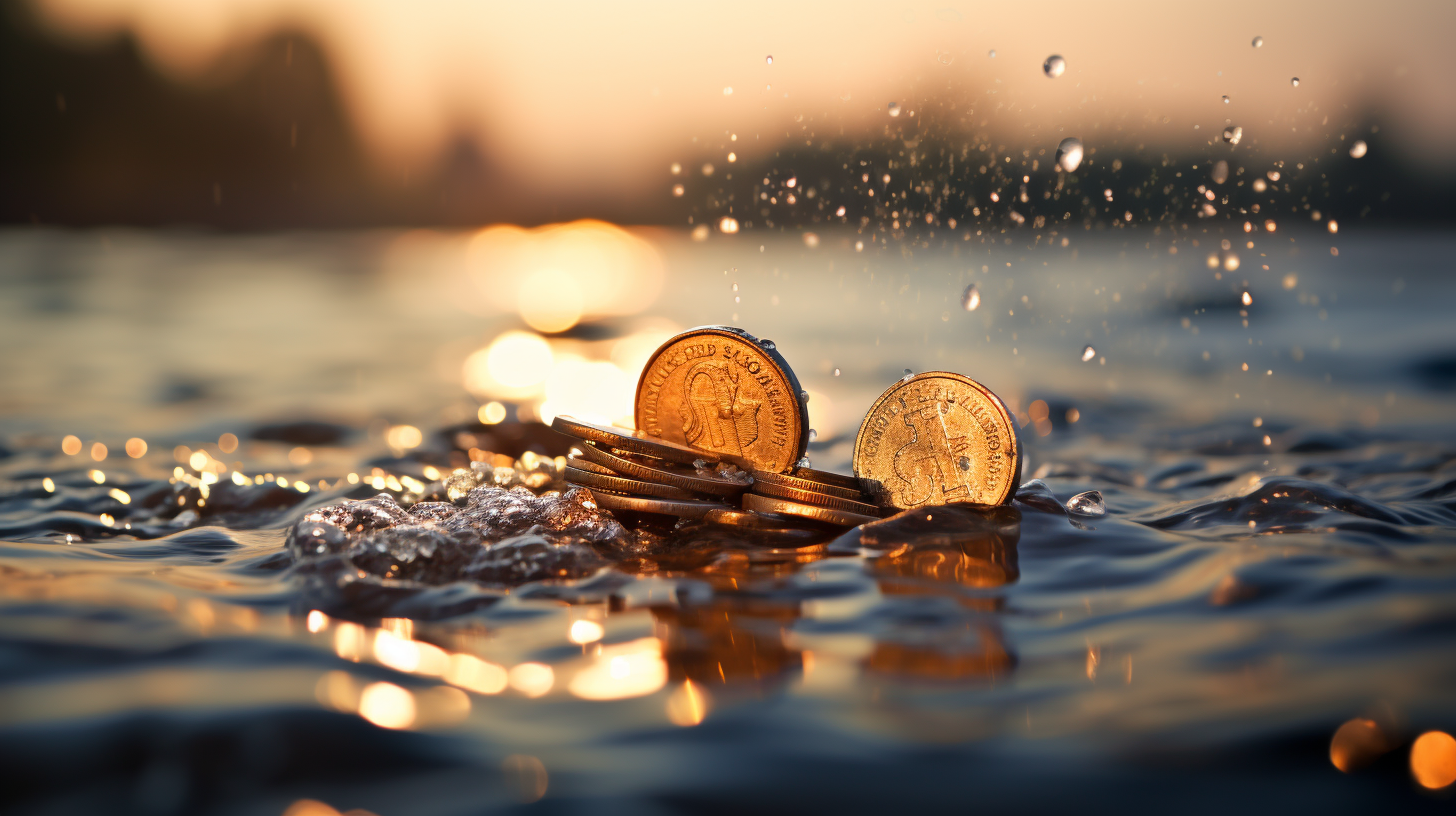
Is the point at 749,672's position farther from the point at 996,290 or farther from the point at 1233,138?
the point at 996,290

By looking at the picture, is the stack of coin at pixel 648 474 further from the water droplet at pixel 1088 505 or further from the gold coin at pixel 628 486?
the water droplet at pixel 1088 505

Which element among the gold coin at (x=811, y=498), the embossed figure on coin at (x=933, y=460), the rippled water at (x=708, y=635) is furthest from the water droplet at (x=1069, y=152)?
the gold coin at (x=811, y=498)

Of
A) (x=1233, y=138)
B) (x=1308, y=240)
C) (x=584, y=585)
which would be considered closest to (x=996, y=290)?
(x=1233, y=138)

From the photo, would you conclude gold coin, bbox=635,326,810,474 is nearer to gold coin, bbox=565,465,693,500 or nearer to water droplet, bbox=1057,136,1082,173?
gold coin, bbox=565,465,693,500

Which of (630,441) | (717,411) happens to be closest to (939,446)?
(717,411)

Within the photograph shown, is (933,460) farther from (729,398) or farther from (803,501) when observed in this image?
(729,398)

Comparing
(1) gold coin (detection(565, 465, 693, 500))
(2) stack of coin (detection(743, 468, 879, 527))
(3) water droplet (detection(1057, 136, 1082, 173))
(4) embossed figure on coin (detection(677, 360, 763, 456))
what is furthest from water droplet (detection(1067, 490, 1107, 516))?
(3) water droplet (detection(1057, 136, 1082, 173))
